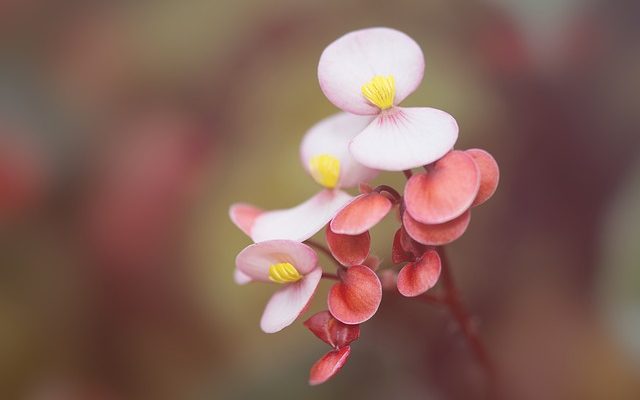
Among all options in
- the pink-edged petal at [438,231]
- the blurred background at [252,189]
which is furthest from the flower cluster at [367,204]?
the blurred background at [252,189]

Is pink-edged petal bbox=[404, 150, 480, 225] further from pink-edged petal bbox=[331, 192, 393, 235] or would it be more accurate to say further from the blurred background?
the blurred background

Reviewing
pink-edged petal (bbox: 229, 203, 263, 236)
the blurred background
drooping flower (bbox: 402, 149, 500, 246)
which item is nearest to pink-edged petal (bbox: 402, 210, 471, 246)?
drooping flower (bbox: 402, 149, 500, 246)

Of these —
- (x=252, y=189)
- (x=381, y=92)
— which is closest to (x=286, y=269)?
(x=381, y=92)

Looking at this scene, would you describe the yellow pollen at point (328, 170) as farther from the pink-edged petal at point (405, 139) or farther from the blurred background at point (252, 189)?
the blurred background at point (252, 189)

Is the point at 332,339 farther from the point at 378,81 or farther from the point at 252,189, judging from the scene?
the point at 252,189

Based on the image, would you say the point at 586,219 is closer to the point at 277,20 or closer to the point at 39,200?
the point at 277,20

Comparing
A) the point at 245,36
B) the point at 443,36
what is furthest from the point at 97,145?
the point at 443,36

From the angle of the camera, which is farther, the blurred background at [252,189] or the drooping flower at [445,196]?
the blurred background at [252,189]
